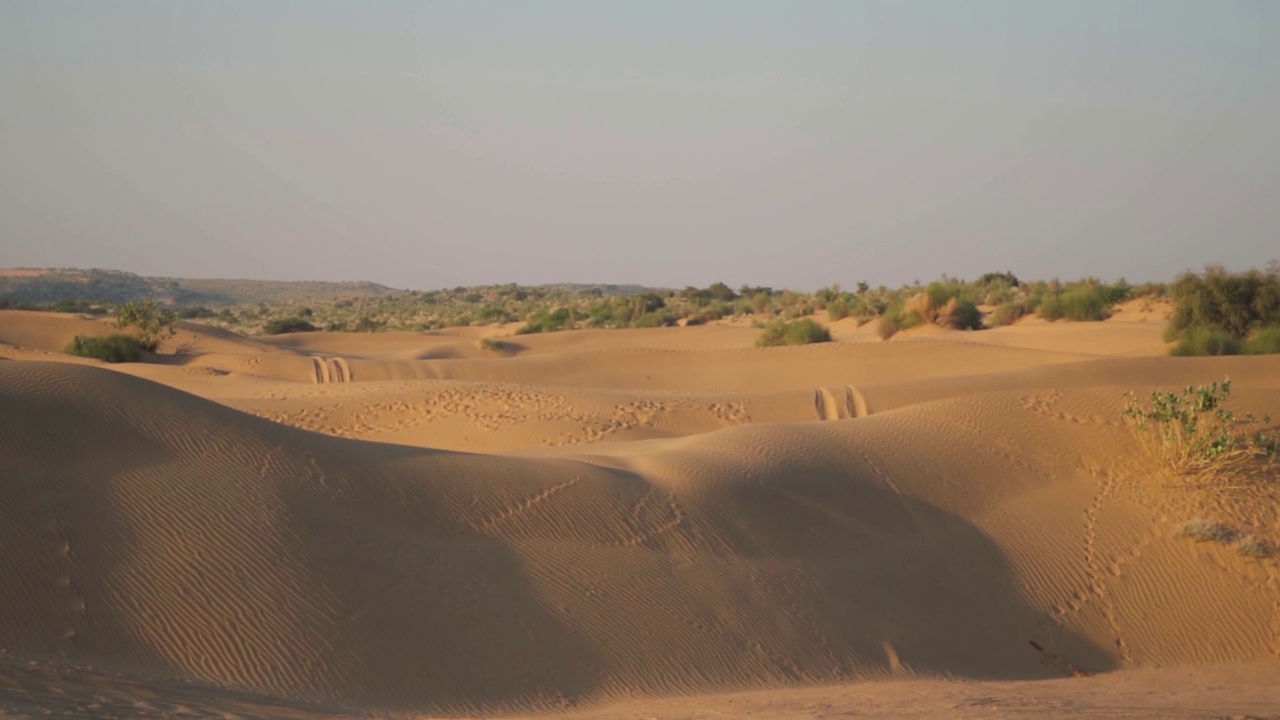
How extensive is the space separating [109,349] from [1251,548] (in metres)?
23.9

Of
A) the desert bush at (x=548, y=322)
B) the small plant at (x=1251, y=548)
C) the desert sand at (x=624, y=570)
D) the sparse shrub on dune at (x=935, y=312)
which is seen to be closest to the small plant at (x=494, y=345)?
the desert bush at (x=548, y=322)

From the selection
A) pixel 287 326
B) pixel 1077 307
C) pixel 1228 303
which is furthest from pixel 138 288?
pixel 1228 303

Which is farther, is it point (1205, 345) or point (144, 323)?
point (144, 323)

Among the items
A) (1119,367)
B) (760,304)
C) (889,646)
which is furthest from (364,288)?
(889,646)

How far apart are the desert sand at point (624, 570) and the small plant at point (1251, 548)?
12 centimetres

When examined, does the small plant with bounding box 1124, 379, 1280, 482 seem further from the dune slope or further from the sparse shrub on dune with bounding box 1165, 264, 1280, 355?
the sparse shrub on dune with bounding box 1165, 264, 1280, 355

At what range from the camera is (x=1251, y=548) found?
36.1 feet

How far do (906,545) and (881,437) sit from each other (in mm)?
2609

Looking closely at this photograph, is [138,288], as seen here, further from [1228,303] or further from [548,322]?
[1228,303]

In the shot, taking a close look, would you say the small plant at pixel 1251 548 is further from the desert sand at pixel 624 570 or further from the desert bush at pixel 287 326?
the desert bush at pixel 287 326

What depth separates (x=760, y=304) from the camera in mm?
46062

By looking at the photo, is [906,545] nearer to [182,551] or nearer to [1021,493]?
[1021,493]

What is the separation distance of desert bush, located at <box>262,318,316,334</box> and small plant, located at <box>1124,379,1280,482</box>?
37453mm

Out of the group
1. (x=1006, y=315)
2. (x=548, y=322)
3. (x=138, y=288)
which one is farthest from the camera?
(x=138, y=288)
